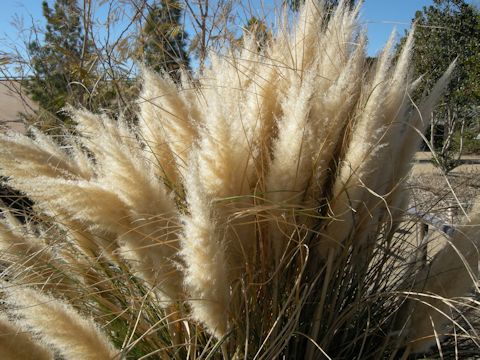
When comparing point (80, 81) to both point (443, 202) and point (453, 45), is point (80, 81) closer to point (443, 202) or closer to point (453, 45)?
point (443, 202)

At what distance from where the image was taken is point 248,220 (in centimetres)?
68

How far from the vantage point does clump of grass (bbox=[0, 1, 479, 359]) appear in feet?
1.84

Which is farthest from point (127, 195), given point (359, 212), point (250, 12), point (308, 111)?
point (250, 12)

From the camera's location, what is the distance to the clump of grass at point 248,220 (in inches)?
22.1

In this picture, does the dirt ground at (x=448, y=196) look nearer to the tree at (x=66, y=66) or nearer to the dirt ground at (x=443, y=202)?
the dirt ground at (x=443, y=202)

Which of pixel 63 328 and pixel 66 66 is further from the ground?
pixel 66 66

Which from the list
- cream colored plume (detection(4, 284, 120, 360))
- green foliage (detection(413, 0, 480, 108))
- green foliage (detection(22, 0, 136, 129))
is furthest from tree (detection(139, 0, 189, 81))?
green foliage (detection(413, 0, 480, 108))

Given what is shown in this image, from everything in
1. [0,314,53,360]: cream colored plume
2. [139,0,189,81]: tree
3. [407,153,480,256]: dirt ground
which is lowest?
[0,314,53,360]: cream colored plume

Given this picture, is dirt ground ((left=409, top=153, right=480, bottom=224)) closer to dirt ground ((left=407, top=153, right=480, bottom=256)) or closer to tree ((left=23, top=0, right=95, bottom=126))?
dirt ground ((left=407, top=153, right=480, bottom=256))

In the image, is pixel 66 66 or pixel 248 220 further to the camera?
pixel 66 66

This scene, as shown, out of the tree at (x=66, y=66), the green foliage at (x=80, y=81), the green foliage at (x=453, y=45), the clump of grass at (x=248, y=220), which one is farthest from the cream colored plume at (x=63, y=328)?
the green foliage at (x=453, y=45)

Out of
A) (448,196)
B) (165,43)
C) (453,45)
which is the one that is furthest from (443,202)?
(453,45)

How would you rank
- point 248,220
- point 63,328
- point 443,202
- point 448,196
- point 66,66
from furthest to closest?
point 66,66, point 443,202, point 448,196, point 248,220, point 63,328

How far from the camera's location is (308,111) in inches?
25.2
